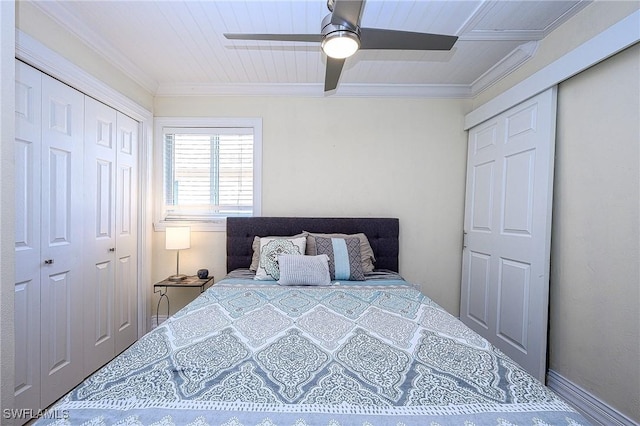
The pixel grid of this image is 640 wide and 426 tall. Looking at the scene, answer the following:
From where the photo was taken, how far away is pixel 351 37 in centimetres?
138

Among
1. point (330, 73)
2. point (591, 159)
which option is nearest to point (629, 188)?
point (591, 159)

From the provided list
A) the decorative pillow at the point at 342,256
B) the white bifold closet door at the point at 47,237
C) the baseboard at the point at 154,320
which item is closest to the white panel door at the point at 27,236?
the white bifold closet door at the point at 47,237

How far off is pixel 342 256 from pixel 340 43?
1596mm

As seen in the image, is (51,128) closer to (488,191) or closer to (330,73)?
(330,73)

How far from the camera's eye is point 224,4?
178 cm

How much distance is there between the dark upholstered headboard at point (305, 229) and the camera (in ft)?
9.41

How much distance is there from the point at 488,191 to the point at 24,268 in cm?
349

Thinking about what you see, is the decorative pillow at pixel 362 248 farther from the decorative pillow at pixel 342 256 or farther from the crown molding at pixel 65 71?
the crown molding at pixel 65 71

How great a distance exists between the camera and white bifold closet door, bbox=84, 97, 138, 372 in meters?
2.18

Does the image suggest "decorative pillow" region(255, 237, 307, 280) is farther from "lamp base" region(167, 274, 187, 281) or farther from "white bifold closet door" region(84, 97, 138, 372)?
"white bifold closet door" region(84, 97, 138, 372)

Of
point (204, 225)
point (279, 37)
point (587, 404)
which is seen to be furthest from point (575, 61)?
point (204, 225)

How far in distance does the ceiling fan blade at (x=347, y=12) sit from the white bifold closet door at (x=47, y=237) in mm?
1849

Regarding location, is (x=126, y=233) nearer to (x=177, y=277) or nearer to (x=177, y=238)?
(x=177, y=238)

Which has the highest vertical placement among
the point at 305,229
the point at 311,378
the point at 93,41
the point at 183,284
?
the point at 93,41
